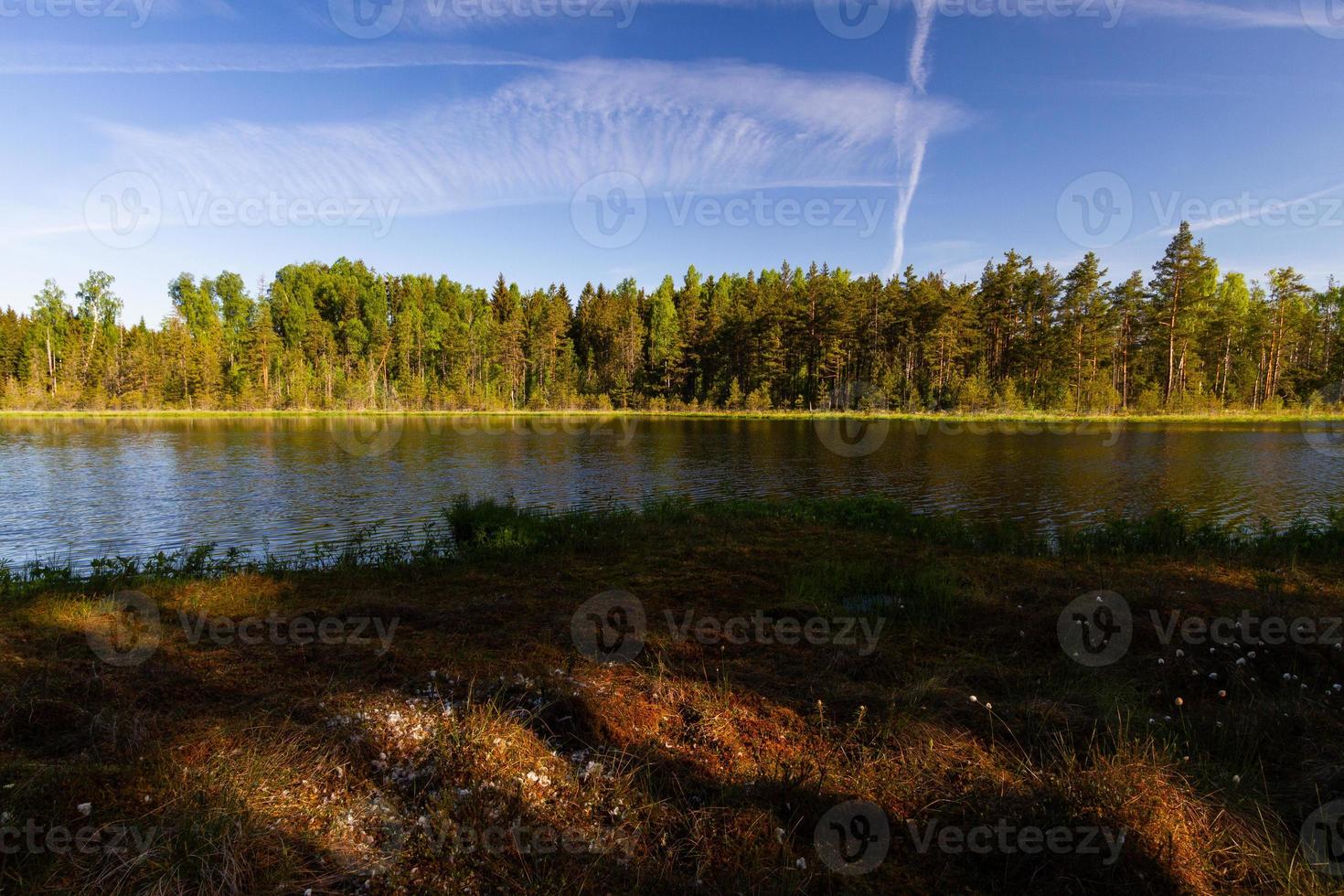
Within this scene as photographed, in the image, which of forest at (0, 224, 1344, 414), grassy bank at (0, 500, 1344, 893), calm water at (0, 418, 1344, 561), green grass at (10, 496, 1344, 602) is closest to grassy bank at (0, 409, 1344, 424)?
forest at (0, 224, 1344, 414)

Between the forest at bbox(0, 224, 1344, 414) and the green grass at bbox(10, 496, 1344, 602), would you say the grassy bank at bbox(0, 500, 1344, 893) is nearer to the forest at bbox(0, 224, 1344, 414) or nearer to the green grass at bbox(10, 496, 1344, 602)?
the green grass at bbox(10, 496, 1344, 602)

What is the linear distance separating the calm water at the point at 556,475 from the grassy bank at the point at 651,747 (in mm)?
10553

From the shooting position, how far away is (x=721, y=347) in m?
89.6

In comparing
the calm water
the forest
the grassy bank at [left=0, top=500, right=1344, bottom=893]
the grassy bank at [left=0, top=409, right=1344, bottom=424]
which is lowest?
the calm water

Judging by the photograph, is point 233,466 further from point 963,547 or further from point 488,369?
point 488,369

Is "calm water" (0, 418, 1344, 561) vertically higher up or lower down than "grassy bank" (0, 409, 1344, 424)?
lower down

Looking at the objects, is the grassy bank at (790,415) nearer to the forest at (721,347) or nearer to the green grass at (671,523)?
the forest at (721,347)

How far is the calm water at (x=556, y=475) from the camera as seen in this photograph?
16969 millimetres

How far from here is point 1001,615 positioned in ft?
22.7

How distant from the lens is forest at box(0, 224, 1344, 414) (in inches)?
2744

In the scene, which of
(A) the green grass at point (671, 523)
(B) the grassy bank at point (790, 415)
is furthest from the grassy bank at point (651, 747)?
(B) the grassy bank at point (790, 415)

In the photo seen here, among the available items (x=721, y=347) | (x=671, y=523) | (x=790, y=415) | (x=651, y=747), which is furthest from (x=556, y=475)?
(x=721, y=347)

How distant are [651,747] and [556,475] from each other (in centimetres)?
2310

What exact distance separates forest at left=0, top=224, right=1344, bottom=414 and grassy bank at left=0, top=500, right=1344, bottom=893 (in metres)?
70.2
